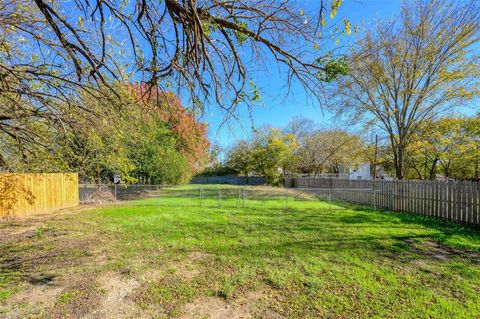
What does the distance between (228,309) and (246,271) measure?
3.53 ft

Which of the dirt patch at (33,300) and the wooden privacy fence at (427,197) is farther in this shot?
the wooden privacy fence at (427,197)

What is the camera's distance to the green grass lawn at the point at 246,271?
9.82ft

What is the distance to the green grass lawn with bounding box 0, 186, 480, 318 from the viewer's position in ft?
9.82

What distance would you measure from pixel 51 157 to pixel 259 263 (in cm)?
637

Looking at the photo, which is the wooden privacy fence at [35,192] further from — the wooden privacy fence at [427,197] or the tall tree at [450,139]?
the tall tree at [450,139]

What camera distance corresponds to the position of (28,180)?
34.9 feet

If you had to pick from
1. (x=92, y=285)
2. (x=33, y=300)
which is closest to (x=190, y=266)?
(x=92, y=285)

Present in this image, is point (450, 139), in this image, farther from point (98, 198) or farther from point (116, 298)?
point (98, 198)

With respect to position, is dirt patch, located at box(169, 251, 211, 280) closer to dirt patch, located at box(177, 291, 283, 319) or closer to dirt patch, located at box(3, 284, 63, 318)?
dirt patch, located at box(177, 291, 283, 319)

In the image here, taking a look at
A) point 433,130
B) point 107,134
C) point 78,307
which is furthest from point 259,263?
point 433,130

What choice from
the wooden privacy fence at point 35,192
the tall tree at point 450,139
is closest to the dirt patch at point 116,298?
the wooden privacy fence at point 35,192

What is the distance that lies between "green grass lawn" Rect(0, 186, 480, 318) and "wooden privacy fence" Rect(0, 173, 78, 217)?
3229mm

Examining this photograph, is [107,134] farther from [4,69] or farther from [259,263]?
[259,263]

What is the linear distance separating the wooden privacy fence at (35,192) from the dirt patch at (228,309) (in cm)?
1009
